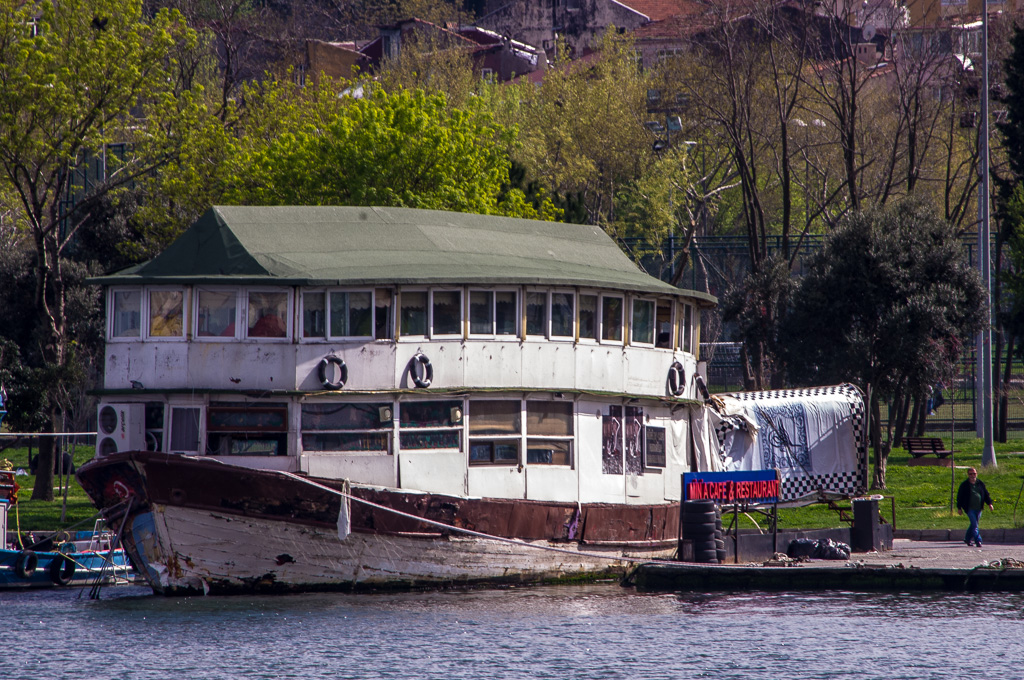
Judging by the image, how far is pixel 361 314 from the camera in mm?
24844

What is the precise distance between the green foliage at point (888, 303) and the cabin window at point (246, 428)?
744 inches

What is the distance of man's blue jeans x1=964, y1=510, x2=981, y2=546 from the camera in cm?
2834

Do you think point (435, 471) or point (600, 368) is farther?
point (600, 368)

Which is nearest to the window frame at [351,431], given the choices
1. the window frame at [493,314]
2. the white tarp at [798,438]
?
the window frame at [493,314]

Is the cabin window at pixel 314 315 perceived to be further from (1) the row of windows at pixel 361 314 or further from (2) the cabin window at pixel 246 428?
(2) the cabin window at pixel 246 428

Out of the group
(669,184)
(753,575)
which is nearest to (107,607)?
(753,575)

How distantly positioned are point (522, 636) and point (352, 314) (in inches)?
265

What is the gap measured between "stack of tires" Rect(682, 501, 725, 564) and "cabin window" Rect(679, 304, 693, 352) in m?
3.92

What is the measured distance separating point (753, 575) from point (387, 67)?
52.7 m

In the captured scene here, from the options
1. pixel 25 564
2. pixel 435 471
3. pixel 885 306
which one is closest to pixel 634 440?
pixel 435 471

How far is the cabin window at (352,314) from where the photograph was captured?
24734 millimetres

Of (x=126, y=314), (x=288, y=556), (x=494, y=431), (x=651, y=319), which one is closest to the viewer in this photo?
(x=288, y=556)

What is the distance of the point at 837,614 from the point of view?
75.7 ft

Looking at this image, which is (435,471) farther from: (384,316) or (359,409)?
(384,316)
